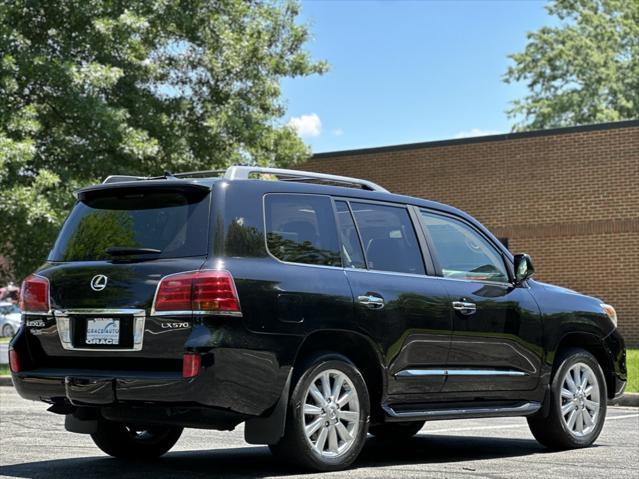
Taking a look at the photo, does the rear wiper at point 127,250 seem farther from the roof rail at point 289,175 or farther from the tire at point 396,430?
the tire at point 396,430

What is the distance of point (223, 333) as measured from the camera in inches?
273

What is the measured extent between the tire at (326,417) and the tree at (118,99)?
1373cm

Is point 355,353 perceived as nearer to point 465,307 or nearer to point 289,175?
point 465,307

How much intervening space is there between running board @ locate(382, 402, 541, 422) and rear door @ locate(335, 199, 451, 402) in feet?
0.36

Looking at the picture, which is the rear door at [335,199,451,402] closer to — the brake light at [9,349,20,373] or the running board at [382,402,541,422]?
the running board at [382,402,541,422]

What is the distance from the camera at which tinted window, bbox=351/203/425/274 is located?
832 cm

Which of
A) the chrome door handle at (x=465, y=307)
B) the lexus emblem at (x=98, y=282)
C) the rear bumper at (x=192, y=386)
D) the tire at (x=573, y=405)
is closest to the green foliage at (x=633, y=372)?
the tire at (x=573, y=405)

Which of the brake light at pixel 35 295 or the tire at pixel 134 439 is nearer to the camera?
the brake light at pixel 35 295

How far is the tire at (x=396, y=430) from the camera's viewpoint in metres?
9.80

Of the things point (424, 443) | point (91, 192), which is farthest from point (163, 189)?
point (424, 443)

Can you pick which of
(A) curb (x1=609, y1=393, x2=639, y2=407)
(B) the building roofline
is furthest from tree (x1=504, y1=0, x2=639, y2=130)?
(A) curb (x1=609, y1=393, x2=639, y2=407)

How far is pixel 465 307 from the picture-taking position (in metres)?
8.65

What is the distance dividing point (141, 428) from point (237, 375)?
1622mm

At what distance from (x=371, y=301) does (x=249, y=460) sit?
1526 millimetres
